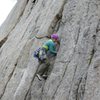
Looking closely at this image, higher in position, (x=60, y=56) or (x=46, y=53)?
(x=46, y=53)

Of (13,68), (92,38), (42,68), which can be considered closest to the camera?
(92,38)

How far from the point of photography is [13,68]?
26.5m

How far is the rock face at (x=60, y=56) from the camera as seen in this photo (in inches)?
746

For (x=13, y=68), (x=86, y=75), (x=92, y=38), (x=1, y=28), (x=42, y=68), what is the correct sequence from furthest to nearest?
(x=1, y=28)
(x=13, y=68)
(x=42, y=68)
(x=92, y=38)
(x=86, y=75)

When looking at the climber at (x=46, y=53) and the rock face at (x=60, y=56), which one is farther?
the climber at (x=46, y=53)

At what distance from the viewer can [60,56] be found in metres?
21.3

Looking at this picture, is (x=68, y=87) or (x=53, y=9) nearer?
(x=68, y=87)

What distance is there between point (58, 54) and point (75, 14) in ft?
11.1

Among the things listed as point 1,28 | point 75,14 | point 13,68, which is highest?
point 75,14

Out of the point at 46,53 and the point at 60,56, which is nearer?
the point at 60,56

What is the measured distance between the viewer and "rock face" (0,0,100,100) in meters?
18.9

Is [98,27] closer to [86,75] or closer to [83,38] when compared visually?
[83,38]

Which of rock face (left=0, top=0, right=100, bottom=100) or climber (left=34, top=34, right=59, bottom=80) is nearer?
rock face (left=0, top=0, right=100, bottom=100)

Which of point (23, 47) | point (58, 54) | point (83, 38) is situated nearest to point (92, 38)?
point (83, 38)
